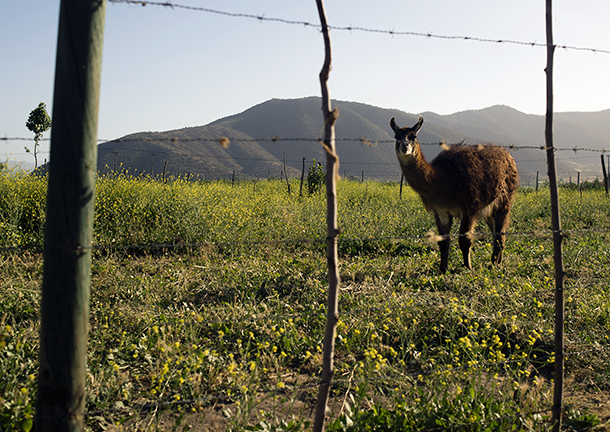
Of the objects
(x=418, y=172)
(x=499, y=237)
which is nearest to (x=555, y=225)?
(x=418, y=172)

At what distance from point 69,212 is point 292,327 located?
2159mm

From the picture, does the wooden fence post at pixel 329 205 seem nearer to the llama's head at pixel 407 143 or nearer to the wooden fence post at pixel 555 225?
the wooden fence post at pixel 555 225

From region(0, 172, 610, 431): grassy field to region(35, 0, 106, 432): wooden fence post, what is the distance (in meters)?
0.29

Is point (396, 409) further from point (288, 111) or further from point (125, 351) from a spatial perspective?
point (288, 111)

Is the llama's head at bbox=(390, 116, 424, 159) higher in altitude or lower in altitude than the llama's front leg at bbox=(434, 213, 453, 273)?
higher

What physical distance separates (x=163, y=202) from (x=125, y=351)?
15.7 feet

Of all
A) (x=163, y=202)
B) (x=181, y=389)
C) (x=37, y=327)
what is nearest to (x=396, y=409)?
(x=181, y=389)

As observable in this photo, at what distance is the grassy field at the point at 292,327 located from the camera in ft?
7.62

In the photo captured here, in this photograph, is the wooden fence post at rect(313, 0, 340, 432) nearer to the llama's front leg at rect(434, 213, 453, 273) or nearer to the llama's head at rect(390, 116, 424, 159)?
the llama's head at rect(390, 116, 424, 159)

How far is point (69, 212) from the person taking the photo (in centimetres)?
154

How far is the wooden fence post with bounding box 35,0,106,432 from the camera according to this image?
152 cm

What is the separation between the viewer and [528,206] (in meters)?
12.0

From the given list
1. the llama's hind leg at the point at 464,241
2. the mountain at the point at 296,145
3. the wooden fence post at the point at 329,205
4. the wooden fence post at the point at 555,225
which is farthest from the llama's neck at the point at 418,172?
the mountain at the point at 296,145

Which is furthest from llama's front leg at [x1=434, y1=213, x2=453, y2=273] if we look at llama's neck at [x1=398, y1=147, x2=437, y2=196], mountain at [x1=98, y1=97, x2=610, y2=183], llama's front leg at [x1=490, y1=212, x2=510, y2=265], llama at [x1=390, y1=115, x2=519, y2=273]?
mountain at [x1=98, y1=97, x2=610, y2=183]
